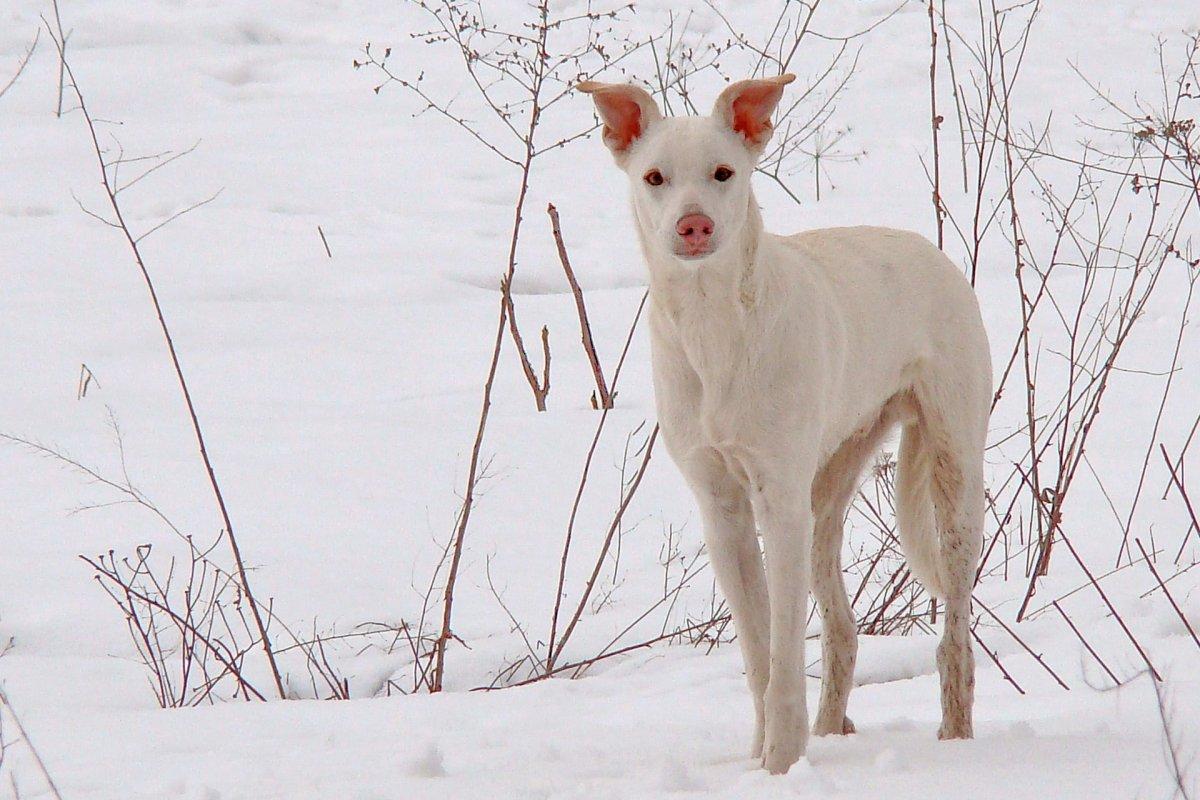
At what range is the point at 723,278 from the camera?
2938 mm

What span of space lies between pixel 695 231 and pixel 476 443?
4.34 feet

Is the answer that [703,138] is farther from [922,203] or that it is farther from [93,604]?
[922,203]

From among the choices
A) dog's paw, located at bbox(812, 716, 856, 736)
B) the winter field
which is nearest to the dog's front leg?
the winter field

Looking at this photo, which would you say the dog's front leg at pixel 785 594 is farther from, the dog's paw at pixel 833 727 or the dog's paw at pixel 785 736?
the dog's paw at pixel 833 727

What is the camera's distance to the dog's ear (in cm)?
297

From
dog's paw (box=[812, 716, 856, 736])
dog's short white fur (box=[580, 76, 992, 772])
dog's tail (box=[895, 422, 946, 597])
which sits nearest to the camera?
dog's short white fur (box=[580, 76, 992, 772])

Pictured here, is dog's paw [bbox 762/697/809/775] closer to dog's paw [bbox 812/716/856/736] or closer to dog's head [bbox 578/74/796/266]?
dog's paw [bbox 812/716/856/736]

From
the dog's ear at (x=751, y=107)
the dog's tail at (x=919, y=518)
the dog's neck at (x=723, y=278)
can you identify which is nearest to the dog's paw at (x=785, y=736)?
the dog's tail at (x=919, y=518)

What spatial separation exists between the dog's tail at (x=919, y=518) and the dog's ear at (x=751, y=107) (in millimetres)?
982

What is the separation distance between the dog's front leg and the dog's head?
21.6 inches

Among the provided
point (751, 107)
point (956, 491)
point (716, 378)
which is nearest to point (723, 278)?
point (716, 378)

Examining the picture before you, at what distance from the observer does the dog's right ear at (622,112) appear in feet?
9.80

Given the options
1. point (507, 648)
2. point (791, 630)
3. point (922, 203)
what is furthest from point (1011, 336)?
point (791, 630)

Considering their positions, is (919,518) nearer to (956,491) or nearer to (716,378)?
(956,491)
